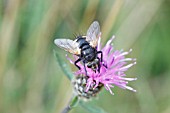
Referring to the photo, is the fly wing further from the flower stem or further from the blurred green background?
the blurred green background

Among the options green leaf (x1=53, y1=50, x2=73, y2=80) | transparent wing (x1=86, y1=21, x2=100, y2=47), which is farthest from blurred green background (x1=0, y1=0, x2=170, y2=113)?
transparent wing (x1=86, y1=21, x2=100, y2=47)

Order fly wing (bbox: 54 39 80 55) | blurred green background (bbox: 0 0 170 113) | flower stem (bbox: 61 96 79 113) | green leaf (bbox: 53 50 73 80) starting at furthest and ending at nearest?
1. blurred green background (bbox: 0 0 170 113)
2. green leaf (bbox: 53 50 73 80)
3. flower stem (bbox: 61 96 79 113)
4. fly wing (bbox: 54 39 80 55)

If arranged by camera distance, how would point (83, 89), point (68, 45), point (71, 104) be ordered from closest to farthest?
point (68, 45) → point (71, 104) → point (83, 89)

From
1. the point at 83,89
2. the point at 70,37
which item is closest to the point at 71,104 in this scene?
the point at 83,89

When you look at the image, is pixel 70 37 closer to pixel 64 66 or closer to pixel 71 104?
pixel 64 66

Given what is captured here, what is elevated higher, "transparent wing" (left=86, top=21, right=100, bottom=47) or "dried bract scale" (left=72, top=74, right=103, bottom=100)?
"transparent wing" (left=86, top=21, right=100, bottom=47)

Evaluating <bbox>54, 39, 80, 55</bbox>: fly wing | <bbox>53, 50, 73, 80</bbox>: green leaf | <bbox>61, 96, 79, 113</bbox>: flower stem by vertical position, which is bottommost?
<bbox>61, 96, 79, 113</bbox>: flower stem

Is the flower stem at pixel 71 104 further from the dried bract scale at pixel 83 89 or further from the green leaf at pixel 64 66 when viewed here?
the green leaf at pixel 64 66
